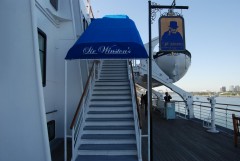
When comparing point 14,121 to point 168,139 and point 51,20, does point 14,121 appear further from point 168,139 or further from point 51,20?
point 168,139

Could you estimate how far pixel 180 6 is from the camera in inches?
239

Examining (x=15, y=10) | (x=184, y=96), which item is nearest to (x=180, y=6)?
(x=15, y=10)

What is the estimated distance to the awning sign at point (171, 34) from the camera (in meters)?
5.70

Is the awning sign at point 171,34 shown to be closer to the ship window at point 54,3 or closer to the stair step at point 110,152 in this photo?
the stair step at point 110,152

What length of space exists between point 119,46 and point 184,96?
10.2m

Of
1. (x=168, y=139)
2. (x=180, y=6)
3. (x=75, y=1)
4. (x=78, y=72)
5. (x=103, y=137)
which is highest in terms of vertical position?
(x=75, y=1)

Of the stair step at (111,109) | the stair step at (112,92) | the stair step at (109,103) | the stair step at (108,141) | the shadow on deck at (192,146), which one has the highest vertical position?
the stair step at (112,92)

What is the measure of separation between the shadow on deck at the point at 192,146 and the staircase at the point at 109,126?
709mm

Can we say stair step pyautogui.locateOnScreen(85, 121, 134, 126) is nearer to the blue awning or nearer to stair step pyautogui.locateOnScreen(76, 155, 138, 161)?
stair step pyautogui.locateOnScreen(76, 155, 138, 161)

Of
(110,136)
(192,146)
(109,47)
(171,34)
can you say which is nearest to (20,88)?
(109,47)

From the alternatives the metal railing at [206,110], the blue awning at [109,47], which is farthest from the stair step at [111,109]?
the metal railing at [206,110]

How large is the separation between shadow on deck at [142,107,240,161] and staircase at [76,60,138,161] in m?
0.71

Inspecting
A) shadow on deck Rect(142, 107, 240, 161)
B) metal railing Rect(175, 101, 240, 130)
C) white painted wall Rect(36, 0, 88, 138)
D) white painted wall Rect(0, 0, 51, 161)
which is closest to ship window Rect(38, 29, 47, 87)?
white painted wall Rect(36, 0, 88, 138)

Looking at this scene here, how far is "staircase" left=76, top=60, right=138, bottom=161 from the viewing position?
6.14m
